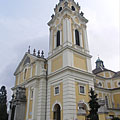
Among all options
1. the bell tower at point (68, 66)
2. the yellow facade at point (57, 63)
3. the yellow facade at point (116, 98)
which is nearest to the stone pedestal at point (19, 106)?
the bell tower at point (68, 66)

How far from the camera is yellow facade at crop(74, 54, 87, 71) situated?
71.7 ft

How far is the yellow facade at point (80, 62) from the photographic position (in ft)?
71.7

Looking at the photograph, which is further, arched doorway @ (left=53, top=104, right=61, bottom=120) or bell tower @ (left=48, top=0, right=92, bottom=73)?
bell tower @ (left=48, top=0, right=92, bottom=73)

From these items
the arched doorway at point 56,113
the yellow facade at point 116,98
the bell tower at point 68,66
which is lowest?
the arched doorway at point 56,113

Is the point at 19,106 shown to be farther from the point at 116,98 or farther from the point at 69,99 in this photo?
the point at 116,98

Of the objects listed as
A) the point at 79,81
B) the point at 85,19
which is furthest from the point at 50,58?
the point at 85,19

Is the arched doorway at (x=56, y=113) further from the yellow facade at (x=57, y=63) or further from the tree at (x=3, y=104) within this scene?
the tree at (x=3, y=104)

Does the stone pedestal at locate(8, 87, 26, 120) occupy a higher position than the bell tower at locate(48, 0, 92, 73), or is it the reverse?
the bell tower at locate(48, 0, 92, 73)

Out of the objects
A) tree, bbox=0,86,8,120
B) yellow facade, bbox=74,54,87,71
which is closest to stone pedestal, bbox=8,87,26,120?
tree, bbox=0,86,8,120

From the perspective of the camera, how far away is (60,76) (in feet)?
68.4

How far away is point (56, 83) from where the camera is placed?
21203 mm

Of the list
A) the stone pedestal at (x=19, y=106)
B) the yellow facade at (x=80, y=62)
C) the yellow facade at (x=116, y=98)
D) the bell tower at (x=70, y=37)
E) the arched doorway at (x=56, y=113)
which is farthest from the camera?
the yellow facade at (x=116, y=98)

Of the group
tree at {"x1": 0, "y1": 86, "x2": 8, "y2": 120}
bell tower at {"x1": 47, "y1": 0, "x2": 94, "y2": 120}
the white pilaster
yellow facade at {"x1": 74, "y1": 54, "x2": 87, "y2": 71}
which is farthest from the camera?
tree at {"x1": 0, "y1": 86, "x2": 8, "y2": 120}

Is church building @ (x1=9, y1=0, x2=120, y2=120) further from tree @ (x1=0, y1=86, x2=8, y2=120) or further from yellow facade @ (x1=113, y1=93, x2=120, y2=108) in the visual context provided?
yellow facade @ (x1=113, y1=93, x2=120, y2=108)
